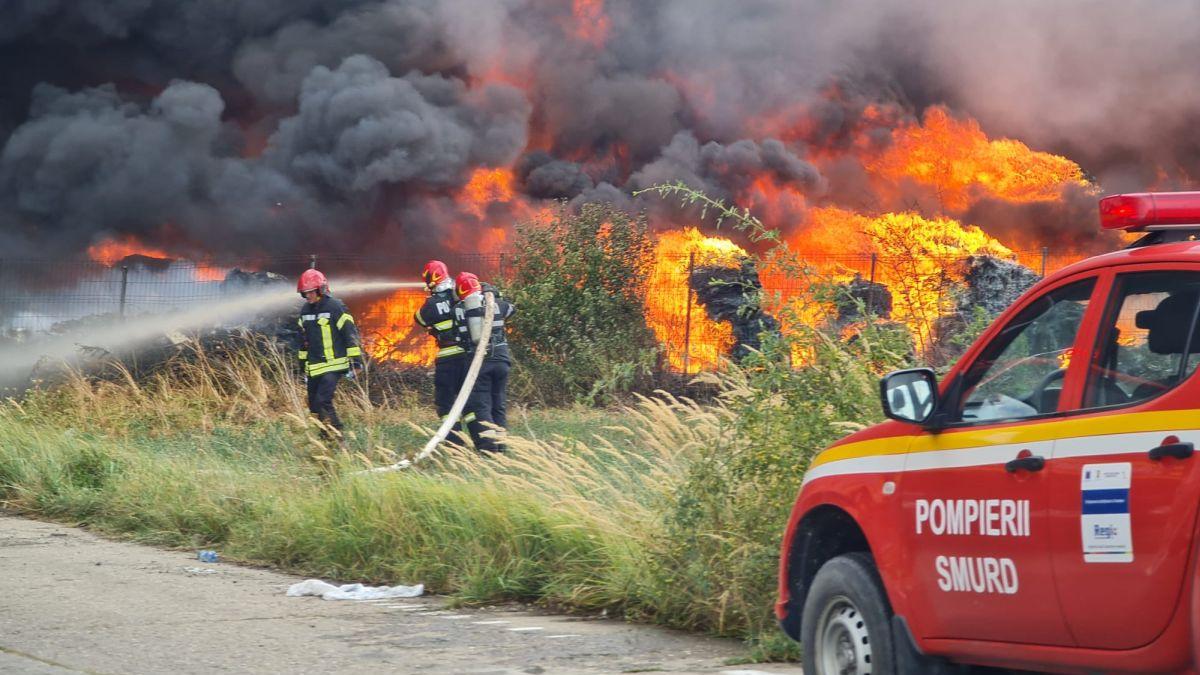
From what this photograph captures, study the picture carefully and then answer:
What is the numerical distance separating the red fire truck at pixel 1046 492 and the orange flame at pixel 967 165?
2049 centimetres

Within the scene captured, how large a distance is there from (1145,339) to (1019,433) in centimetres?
Result: 41

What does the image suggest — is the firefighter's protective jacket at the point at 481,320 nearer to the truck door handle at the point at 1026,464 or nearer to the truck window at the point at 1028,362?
the truck window at the point at 1028,362

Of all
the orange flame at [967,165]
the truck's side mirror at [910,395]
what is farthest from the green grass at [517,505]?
the orange flame at [967,165]

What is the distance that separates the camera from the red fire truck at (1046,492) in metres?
3.10

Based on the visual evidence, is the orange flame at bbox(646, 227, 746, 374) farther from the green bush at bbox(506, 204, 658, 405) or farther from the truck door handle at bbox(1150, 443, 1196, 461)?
the truck door handle at bbox(1150, 443, 1196, 461)

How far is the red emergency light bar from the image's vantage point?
3561mm

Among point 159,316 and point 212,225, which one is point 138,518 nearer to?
point 159,316

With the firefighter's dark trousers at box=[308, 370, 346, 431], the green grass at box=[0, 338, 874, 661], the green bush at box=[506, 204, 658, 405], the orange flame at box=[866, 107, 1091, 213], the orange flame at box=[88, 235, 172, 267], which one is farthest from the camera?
the orange flame at box=[88, 235, 172, 267]

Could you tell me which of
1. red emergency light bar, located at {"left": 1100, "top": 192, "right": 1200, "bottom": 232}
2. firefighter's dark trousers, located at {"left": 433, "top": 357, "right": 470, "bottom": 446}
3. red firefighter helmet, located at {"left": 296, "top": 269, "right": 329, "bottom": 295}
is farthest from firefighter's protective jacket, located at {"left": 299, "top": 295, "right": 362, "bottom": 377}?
red emergency light bar, located at {"left": 1100, "top": 192, "right": 1200, "bottom": 232}

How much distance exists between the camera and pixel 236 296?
20906 millimetres

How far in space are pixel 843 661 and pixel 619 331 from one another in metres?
15.8

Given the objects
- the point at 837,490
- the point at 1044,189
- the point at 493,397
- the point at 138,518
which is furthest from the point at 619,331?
the point at 837,490

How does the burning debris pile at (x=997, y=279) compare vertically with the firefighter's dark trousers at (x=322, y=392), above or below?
above

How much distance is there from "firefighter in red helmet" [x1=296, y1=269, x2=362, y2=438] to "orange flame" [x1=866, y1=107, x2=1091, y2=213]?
13.4 metres
